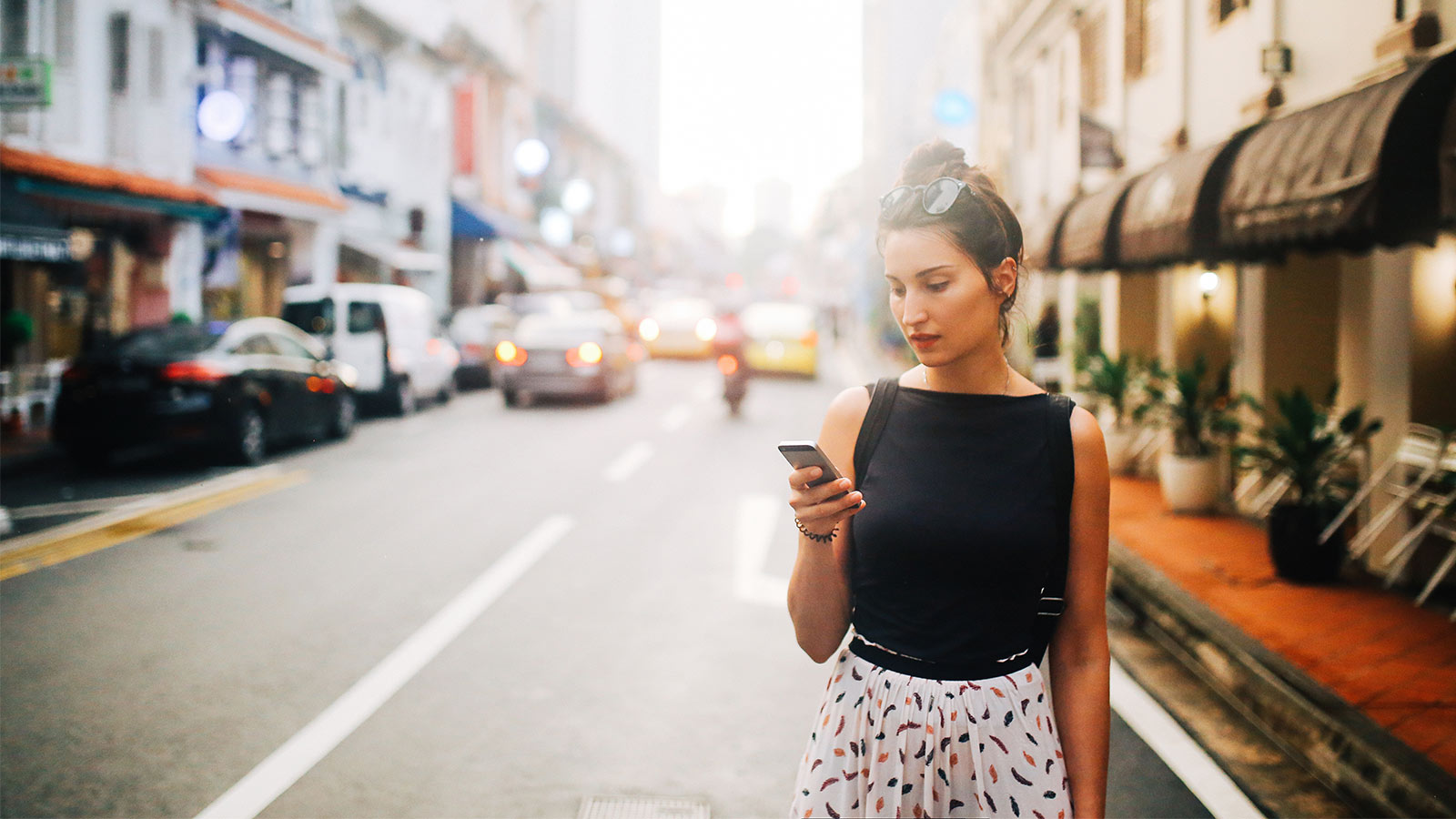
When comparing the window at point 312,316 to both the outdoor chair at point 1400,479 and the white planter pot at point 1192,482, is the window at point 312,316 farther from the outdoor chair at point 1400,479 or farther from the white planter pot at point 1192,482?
the outdoor chair at point 1400,479

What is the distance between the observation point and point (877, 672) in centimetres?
204

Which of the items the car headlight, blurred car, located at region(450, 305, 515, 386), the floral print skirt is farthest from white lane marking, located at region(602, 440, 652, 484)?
the car headlight

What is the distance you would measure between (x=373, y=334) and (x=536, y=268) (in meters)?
19.5

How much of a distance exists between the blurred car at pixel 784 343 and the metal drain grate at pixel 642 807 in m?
21.5

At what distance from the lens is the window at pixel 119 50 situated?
679 inches

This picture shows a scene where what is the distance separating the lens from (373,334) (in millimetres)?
17156

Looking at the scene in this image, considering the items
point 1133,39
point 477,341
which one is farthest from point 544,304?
point 1133,39

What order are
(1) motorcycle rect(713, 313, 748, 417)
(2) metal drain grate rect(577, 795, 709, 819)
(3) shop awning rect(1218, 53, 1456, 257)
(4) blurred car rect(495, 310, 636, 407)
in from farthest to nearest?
(4) blurred car rect(495, 310, 636, 407) < (1) motorcycle rect(713, 313, 748, 417) < (3) shop awning rect(1218, 53, 1456, 257) < (2) metal drain grate rect(577, 795, 709, 819)

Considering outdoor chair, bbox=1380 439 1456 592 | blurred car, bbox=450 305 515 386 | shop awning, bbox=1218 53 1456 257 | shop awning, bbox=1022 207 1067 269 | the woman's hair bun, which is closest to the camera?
the woman's hair bun

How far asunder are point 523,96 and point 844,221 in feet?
124

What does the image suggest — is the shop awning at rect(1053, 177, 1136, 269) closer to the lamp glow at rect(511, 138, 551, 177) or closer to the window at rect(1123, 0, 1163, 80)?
the window at rect(1123, 0, 1163, 80)

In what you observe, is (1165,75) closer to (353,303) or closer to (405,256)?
(353,303)

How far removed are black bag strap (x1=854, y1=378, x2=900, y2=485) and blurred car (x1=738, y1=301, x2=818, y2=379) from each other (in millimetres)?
23207

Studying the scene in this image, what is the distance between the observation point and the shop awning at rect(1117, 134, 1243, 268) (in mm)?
8461
